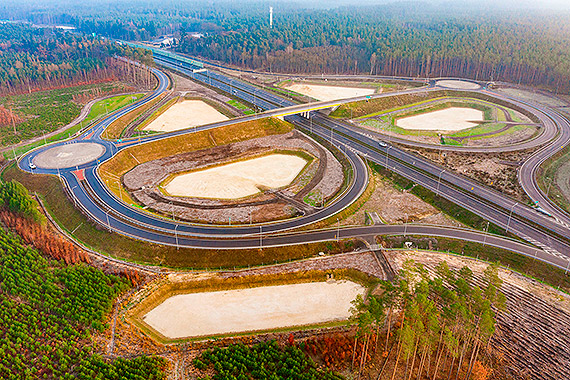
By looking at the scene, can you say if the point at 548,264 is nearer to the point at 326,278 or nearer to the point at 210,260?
the point at 326,278

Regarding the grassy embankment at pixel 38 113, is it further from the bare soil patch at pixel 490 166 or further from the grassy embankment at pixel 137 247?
the bare soil patch at pixel 490 166

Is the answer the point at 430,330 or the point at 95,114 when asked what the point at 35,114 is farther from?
the point at 430,330

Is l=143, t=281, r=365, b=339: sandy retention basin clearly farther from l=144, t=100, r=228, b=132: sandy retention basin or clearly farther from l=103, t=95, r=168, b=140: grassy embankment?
l=144, t=100, r=228, b=132: sandy retention basin

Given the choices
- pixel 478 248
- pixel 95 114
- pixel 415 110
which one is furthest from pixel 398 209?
pixel 95 114

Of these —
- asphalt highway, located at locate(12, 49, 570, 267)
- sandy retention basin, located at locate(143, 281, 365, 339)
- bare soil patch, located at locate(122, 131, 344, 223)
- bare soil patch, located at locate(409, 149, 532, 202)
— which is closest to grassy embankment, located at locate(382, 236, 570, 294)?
asphalt highway, located at locate(12, 49, 570, 267)

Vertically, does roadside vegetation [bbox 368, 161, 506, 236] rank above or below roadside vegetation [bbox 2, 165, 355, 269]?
above

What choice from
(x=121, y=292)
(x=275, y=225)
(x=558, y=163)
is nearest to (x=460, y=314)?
(x=275, y=225)
